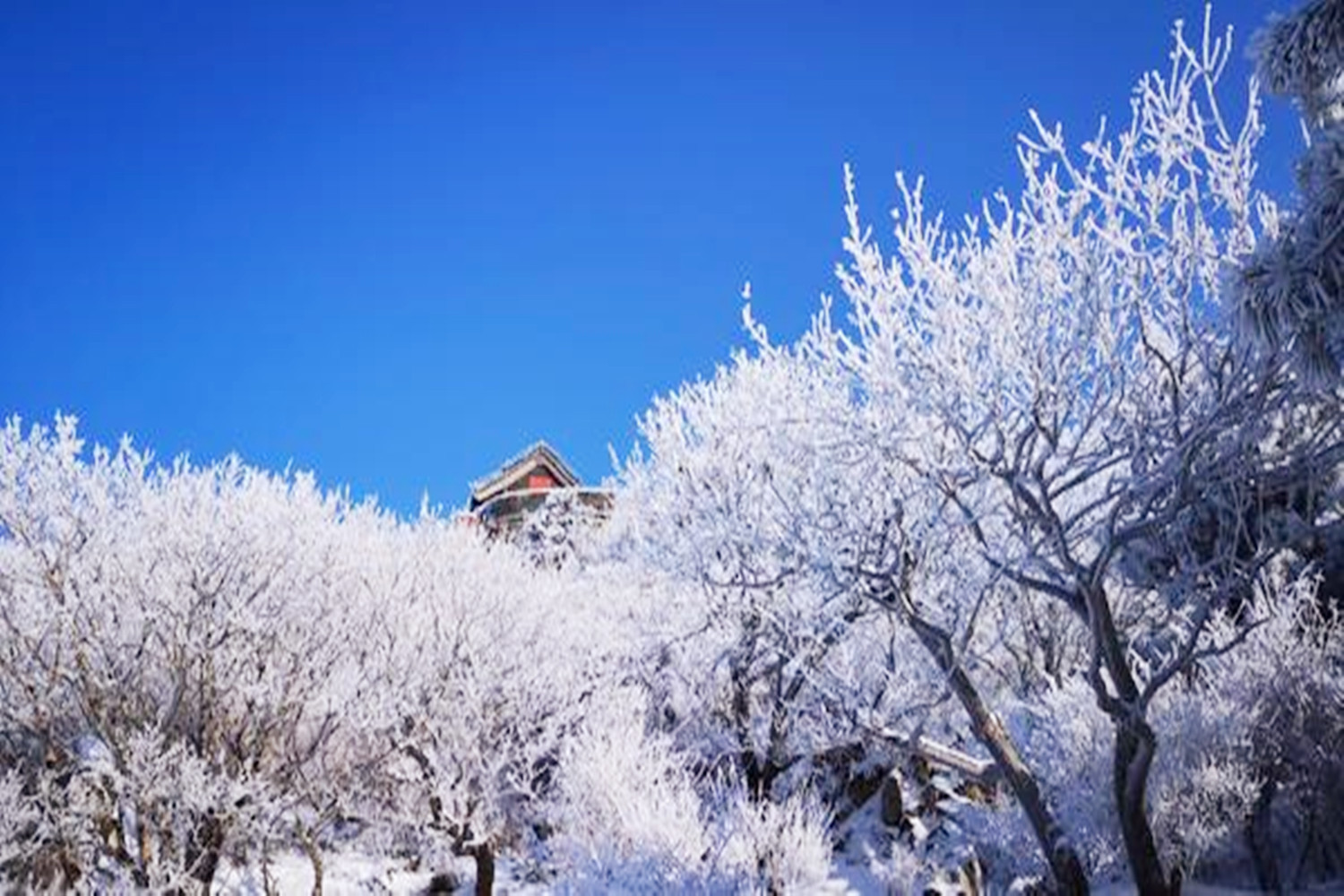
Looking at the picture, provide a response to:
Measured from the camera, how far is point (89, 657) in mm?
14094

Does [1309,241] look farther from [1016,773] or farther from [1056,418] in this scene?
[1016,773]

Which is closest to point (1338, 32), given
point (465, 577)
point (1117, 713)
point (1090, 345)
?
point (1090, 345)

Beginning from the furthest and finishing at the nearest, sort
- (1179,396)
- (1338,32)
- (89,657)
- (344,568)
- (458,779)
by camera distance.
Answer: (344,568) < (458,779) < (89,657) < (1179,396) < (1338,32)

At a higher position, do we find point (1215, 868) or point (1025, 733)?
point (1025, 733)

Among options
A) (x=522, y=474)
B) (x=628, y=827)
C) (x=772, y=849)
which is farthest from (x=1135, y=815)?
(x=522, y=474)

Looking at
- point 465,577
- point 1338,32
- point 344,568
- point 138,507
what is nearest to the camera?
point 1338,32

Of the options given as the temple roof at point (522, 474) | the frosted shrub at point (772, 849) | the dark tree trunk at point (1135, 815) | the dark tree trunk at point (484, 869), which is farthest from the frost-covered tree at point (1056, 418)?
the temple roof at point (522, 474)

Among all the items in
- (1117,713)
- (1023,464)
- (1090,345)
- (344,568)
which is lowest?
(1117,713)

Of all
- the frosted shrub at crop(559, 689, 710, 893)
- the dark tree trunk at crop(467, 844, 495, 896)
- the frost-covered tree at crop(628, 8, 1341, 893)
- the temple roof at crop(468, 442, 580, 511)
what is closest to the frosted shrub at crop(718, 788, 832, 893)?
the frosted shrub at crop(559, 689, 710, 893)

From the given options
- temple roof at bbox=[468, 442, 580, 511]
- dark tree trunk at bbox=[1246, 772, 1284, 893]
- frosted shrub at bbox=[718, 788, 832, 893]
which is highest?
temple roof at bbox=[468, 442, 580, 511]

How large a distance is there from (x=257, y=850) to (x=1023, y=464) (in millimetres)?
15358

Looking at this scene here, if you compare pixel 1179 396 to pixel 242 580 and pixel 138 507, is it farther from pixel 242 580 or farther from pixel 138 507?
pixel 138 507

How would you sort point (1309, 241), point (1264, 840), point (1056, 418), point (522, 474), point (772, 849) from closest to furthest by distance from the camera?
point (1309, 241) < point (1056, 418) < point (772, 849) < point (1264, 840) < point (522, 474)

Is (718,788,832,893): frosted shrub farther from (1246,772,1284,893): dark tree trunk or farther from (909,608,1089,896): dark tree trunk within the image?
(1246,772,1284,893): dark tree trunk
